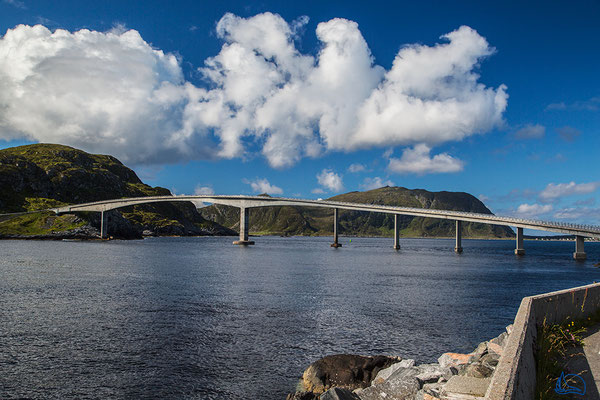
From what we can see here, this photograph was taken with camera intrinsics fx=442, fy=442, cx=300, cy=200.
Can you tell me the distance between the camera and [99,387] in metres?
18.9

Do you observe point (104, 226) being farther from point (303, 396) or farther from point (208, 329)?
point (303, 396)

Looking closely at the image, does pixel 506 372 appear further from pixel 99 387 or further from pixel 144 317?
pixel 144 317

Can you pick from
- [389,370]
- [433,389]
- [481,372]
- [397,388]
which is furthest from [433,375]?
[481,372]

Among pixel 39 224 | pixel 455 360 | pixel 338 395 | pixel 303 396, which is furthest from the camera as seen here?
pixel 39 224

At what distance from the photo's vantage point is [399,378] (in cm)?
1641

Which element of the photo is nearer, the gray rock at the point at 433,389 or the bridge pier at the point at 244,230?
the gray rock at the point at 433,389

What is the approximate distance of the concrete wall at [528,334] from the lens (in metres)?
8.59

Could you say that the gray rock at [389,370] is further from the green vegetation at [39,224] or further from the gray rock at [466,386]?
the green vegetation at [39,224]

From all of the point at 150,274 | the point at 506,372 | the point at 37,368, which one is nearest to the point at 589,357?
the point at 506,372

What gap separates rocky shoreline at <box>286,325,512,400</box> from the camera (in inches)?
486

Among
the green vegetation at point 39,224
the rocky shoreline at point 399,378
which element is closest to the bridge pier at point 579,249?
the rocky shoreline at point 399,378

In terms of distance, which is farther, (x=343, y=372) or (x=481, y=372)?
(x=343, y=372)

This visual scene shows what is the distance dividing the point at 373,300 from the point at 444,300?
7.41 metres

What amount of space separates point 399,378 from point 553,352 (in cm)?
539
